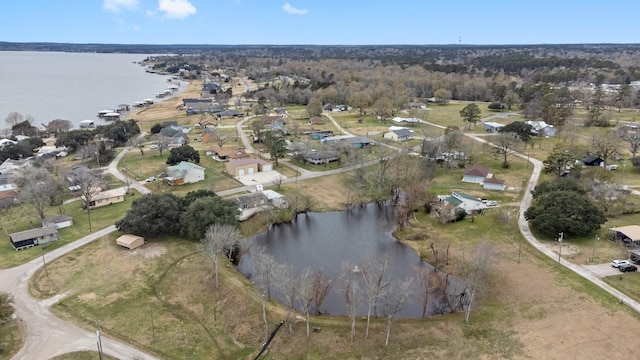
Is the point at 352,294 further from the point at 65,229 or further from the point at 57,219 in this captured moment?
the point at 57,219

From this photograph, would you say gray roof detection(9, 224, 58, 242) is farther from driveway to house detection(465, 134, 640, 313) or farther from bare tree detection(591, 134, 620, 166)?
bare tree detection(591, 134, 620, 166)

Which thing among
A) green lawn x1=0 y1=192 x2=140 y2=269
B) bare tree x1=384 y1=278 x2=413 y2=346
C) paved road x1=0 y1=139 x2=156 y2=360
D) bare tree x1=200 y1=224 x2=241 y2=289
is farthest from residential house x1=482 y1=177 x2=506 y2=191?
paved road x1=0 y1=139 x2=156 y2=360

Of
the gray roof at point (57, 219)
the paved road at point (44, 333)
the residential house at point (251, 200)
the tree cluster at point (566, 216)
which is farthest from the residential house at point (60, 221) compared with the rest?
the tree cluster at point (566, 216)

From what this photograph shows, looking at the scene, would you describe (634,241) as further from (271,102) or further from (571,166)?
(271,102)

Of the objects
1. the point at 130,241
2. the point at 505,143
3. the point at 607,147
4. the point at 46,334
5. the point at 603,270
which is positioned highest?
the point at 505,143

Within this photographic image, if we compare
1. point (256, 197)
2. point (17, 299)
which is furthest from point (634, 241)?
point (17, 299)

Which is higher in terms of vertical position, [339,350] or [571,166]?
[571,166]

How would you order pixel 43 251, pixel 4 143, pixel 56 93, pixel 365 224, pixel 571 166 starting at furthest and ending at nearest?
pixel 56 93 < pixel 4 143 < pixel 571 166 < pixel 365 224 < pixel 43 251

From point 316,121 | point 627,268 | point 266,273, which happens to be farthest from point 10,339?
point 316,121
